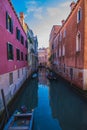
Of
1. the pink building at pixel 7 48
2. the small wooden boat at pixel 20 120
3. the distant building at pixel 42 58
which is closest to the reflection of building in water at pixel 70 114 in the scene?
the small wooden boat at pixel 20 120

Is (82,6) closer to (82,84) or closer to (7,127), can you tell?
(82,84)

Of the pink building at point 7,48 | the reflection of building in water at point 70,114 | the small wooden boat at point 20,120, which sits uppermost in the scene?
the pink building at point 7,48

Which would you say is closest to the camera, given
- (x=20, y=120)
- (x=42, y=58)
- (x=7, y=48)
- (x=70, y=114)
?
(x=20, y=120)

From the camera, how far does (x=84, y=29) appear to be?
14008mm

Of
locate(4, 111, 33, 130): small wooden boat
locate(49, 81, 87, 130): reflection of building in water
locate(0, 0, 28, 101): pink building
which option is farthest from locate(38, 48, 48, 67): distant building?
locate(4, 111, 33, 130): small wooden boat

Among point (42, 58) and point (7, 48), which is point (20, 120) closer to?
point (7, 48)

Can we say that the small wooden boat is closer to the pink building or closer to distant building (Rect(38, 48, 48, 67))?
the pink building

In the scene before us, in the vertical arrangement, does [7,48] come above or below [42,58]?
below

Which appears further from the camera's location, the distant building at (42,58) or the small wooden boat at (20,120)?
the distant building at (42,58)

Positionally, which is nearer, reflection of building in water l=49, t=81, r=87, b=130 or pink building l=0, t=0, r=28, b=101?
reflection of building in water l=49, t=81, r=87, b=130

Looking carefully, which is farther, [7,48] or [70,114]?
[7,48]

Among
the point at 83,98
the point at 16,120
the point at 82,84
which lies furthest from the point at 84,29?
the point at 16,120

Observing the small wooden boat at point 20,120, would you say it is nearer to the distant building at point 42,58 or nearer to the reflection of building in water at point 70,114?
the reflection of building in water at point 70,114

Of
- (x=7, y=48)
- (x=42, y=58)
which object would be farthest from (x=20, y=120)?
(x=42, y=58)
